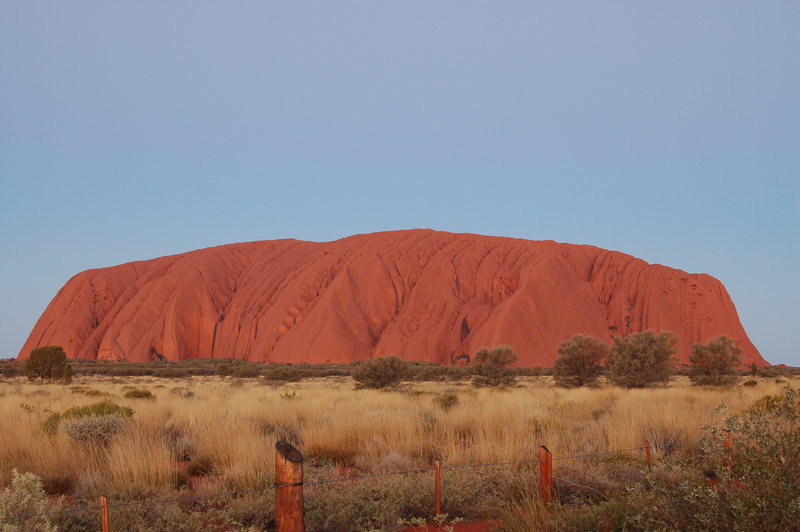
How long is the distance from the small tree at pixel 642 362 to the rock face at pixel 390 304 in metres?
31.8

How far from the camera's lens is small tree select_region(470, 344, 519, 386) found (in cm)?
2802

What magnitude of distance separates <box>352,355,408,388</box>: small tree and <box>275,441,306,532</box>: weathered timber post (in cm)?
2098

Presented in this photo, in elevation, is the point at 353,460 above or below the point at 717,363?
below

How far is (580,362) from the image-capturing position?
1012 inches

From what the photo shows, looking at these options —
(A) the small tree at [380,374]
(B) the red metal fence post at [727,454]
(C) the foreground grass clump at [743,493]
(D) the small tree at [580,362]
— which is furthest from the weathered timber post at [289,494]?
(D) the small tree at [580,362]

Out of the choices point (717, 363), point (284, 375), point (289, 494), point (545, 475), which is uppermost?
point (289, 494)

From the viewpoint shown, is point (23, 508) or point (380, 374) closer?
point (23, 508)

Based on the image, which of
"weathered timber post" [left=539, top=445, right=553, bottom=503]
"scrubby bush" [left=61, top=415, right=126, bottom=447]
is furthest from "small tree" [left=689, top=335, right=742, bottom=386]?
"scrubby bush" [left=61, top=415, right=126, bottom=447]

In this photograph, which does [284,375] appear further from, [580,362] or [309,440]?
[309,440]

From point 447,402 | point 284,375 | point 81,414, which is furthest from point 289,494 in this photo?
point 284,375

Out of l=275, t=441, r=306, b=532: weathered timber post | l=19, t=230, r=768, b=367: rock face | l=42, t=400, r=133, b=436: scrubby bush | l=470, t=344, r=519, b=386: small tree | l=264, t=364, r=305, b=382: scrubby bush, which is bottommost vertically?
l=264, t=364, r=305, b=382: scrubby bush

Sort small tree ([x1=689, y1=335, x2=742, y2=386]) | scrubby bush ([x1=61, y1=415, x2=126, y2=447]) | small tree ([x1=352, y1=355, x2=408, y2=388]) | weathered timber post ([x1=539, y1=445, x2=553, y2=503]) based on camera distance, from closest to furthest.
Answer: weathered timber post ([x1=539, y1=445, x2=553, y2=503]) < scrubby bush ([x1=61, y1=415, x2=126, y2=447]) < small tree ([x1=352, y1=355, x2=408, y2=388]) < small tree ([x1=689, y1=335, x2=742, y2=386])

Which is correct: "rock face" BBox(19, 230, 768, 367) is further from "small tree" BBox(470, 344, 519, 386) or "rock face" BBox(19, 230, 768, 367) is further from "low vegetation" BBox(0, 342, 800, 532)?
"low vegetation" BBox(0, 342, 800, 532)

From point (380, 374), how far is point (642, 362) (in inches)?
464
